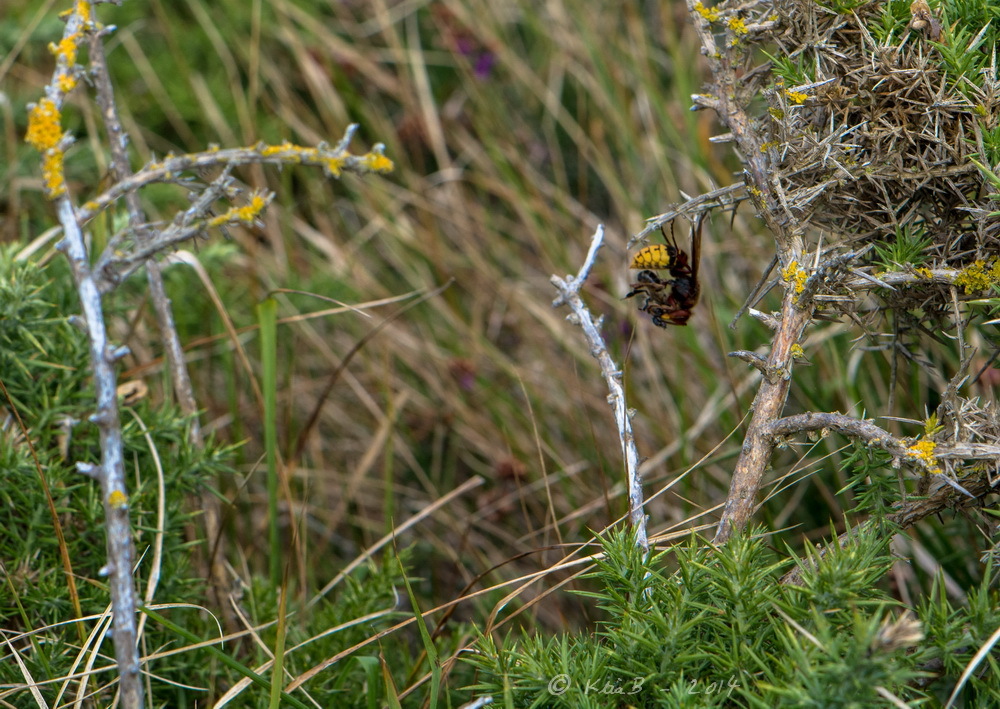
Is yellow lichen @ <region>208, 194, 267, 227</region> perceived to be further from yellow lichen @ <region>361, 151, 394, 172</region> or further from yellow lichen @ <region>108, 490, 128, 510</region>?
yellow lichen @ <region>108, 490, 128, 510</region>

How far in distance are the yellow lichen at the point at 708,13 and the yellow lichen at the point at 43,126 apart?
113 cm

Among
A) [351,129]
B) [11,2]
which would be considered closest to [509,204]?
[11,2]

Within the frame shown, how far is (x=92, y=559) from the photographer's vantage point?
1701 mm

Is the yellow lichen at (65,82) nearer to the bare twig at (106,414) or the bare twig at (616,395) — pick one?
the bare twig at (106,414)

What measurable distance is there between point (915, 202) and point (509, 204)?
2.75 meters

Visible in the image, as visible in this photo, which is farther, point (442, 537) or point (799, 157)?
point (442, 537)

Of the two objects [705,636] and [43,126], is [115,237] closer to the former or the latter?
[43,126]

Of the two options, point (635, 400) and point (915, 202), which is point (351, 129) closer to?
point (915, 202)

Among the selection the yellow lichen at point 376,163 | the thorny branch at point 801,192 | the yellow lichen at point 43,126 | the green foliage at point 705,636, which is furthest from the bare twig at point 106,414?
the thorny branch at point 801,192

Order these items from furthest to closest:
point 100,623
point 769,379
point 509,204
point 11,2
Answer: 1. point 509,204
2. point 11,2
3. point 100,623
4. point 769,379

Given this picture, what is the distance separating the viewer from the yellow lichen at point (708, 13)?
150cm

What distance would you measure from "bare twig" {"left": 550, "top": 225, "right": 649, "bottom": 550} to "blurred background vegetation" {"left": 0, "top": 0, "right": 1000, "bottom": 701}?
997 mm

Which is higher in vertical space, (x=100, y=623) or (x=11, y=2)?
(x=11, y=2)
